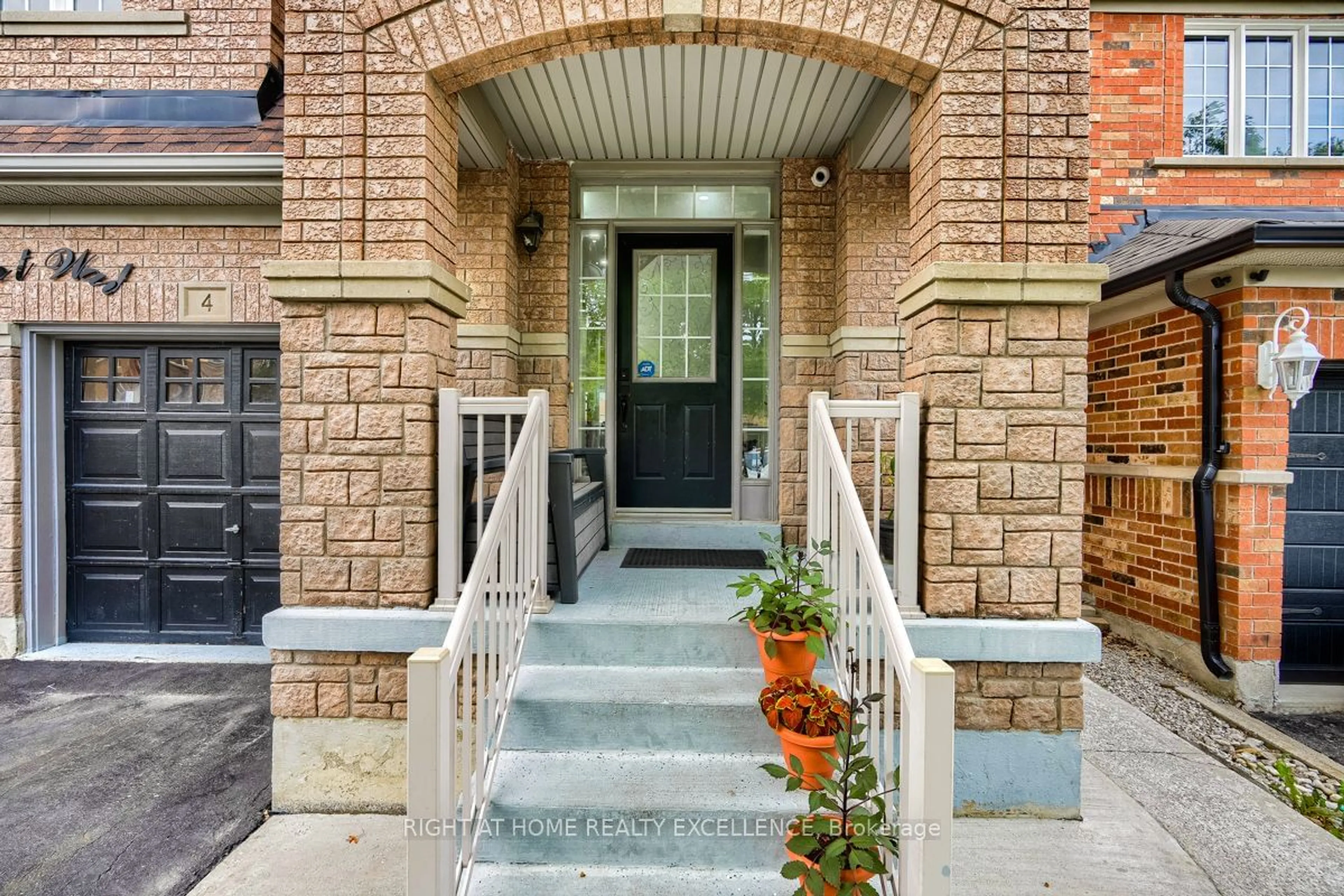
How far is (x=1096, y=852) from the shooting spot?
7.54ft

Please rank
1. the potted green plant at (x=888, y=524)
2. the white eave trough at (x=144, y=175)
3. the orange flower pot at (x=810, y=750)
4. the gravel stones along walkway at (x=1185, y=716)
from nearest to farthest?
the orange flower pot at (x=810, y=750)
the potted green plant at (x=888, y=524)
the gravel stones along walkway at (x=1185, y=716)
the white eave trough at (x=144, y=175)

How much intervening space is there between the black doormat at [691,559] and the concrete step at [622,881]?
1.69 meters

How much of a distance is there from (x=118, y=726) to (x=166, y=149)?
9.97ft


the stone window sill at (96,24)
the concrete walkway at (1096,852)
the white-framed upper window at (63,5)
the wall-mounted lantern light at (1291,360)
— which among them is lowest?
the concrete walkway at (1096,852)

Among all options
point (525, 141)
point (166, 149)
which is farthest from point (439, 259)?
point (166, 149)

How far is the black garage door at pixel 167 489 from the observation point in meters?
4.21

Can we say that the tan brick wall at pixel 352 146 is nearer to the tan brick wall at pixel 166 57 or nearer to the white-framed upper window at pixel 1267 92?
the tan brick wall at pixel 166 57

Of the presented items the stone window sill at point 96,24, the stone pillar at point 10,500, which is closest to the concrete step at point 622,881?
the stone pillar at point 10,500

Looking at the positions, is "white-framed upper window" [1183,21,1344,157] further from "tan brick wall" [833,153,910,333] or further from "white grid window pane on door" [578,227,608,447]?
"white grid window pane on door" [578,227,608,447]

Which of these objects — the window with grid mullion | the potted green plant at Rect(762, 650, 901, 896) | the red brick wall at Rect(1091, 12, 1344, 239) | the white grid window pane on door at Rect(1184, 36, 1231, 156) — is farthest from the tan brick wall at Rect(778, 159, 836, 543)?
the window with grid mullion

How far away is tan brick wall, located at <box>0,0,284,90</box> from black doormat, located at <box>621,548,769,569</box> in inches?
144

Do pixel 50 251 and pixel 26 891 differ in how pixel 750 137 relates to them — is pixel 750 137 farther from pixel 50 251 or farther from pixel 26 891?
pixel 26 891

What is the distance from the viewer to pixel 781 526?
429cm

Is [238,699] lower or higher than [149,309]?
lower
